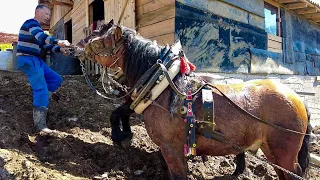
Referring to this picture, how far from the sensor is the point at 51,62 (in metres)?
6.90

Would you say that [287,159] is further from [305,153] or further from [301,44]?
[301,44]

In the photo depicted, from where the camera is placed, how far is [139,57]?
2.85 meters

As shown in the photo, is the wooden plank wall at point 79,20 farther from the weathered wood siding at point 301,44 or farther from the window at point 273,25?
the weathered wood siding at point 301,44

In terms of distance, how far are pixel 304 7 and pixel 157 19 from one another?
19.1 feet

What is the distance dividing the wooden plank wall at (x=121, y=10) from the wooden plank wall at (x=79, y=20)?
80.8 inches

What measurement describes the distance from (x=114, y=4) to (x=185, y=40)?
2506 millimetres

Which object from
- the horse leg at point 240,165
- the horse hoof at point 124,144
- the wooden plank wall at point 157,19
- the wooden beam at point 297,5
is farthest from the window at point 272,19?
the horse hoof at point 124,144

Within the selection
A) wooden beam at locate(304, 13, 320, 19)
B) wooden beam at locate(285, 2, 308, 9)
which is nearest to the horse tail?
wooden beam at locate(285, 2, 308, 9)

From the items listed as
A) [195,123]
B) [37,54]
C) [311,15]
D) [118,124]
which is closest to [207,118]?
[195,123]

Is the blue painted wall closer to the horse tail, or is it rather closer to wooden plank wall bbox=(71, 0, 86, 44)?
the horse tail

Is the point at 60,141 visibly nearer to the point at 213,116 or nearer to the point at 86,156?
the point at 86,156

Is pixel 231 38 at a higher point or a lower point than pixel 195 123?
higher

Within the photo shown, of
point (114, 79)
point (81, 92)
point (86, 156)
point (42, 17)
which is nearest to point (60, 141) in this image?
point (86, 156)

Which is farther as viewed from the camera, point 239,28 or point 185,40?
point 239,28
